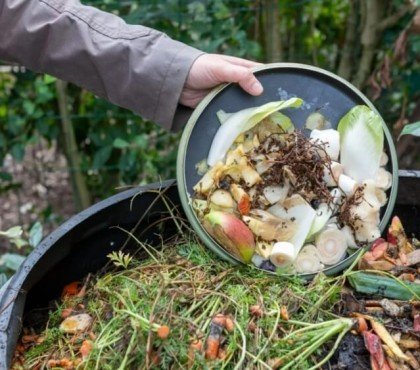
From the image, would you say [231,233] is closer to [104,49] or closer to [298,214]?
[298,214]

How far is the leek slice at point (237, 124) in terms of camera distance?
4.37 feet

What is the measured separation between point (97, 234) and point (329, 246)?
0.50 meters

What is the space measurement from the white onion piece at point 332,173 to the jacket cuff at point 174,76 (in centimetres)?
36

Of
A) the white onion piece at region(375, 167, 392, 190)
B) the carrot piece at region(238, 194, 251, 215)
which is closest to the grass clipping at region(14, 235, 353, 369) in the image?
the carrot piece at region(238, 194, 251, 215)

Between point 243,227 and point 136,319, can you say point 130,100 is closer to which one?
point 243,227

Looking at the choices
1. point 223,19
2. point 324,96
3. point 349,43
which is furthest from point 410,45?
point 324,96

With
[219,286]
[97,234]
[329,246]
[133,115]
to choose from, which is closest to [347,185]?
[329,246]

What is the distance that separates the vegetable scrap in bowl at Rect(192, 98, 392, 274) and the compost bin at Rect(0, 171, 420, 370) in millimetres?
148

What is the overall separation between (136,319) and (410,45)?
152 centimetres

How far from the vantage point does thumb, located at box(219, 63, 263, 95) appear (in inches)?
51.8

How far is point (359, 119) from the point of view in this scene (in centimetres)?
137

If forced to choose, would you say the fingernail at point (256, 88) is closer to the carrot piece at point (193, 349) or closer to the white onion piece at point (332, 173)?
the white onion piece at point (332, 173)

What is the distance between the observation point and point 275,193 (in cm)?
133

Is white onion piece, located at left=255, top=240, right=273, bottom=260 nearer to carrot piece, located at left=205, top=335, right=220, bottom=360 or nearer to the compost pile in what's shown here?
the compost pile
